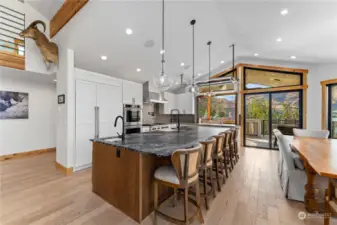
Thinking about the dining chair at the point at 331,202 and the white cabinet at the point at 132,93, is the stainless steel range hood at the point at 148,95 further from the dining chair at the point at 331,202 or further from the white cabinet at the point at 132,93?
the dining chair at the point at 331,202

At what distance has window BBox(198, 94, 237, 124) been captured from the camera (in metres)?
6.75

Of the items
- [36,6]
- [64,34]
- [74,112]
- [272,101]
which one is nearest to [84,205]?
[74,112]

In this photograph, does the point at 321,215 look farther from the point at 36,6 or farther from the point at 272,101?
the point at 36,6

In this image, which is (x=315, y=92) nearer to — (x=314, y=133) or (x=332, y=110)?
(x=332, y=110)

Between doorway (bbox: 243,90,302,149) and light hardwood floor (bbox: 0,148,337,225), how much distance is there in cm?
279

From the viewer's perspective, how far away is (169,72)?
5.82 m

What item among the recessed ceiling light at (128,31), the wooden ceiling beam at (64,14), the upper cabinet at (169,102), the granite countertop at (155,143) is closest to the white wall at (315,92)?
the granite countertop at (155,143)

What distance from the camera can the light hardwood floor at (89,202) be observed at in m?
1.99

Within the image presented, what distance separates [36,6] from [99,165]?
13.5 ft

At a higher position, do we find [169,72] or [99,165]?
[169,72]

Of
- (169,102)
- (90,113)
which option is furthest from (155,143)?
(169,102)

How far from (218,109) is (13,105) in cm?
718

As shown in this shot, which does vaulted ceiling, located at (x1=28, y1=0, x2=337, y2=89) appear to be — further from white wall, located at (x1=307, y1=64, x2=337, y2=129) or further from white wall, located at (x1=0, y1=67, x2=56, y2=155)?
white wall, located at (x1=0, y1=67, x2=56, y2=155)

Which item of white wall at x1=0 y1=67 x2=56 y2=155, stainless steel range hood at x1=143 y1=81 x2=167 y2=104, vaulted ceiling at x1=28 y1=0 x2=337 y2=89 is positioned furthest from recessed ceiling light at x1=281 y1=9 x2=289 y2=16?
white wall at x1=0 y1=67 x2=56 y2=155
